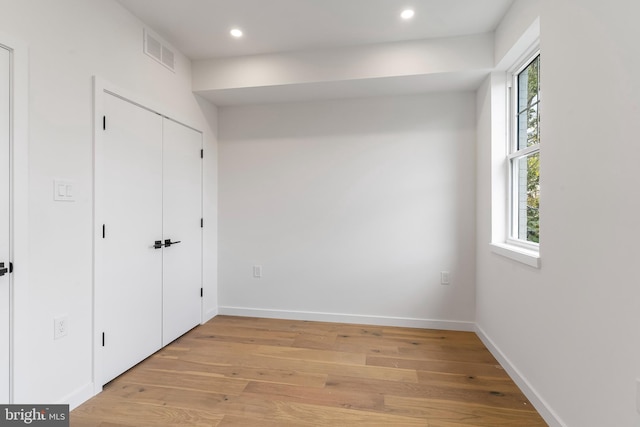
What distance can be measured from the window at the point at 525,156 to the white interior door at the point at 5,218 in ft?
10.4

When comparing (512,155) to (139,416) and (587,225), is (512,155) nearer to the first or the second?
(587,225)

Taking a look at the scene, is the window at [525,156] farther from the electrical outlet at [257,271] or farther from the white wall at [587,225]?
the electrical outlet at [257,271]

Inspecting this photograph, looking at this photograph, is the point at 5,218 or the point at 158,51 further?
the point at 158,51

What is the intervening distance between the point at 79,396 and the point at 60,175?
1389 mm

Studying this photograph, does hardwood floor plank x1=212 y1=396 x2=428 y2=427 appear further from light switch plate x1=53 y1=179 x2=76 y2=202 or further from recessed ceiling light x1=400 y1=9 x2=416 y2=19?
recessed ceiling light x1=400 y1=9 x2=416 y2=19

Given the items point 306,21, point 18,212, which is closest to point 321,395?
point 18,212

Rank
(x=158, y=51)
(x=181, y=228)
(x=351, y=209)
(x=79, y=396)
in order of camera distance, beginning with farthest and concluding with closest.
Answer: (x=351, y=209), (x=181, y=228), (x=158, y=51), (x=79, y=396)

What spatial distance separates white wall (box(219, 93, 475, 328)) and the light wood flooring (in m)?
0.45

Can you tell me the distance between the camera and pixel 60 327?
176 cm

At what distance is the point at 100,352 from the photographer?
202 cm

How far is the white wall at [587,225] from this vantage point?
119cm

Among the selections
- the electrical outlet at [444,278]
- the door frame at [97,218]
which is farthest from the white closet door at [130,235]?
the electrical outlet at [444,278]

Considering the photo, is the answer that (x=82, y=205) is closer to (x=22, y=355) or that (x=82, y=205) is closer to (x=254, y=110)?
(x=22, y=355)

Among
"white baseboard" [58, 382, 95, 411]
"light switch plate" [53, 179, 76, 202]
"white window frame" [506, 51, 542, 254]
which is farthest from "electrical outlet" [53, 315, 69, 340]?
"white window frame" [506, 51, 542, 254]
